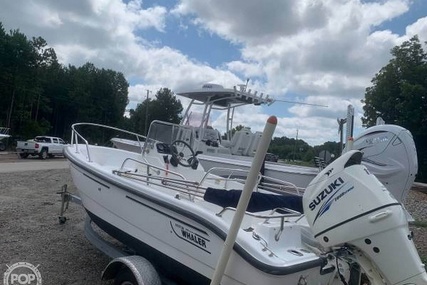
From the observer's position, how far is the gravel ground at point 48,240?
4398 millimetres

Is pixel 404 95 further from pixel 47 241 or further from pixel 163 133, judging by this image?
pixel 47 241

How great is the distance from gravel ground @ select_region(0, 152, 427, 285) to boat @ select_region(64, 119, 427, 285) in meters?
0.82

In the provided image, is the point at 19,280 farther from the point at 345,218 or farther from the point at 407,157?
the point at 407,157

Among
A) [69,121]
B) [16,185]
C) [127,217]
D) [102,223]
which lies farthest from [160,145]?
[69,121]

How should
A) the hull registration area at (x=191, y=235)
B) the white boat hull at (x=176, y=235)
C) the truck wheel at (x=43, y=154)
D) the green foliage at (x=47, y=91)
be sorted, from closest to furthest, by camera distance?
1. the white boat hull at (x=176, y=235)
2. the hull registration area at (x=191, y=235)
3. the truck wheel at (x=43, y=154)
4. the green foliage at (x=47, y=91)

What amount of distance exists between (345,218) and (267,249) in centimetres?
62

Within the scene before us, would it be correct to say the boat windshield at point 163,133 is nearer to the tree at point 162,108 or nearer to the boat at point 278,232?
the boat at point 278,232

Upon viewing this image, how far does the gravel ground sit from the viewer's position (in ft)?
14.4

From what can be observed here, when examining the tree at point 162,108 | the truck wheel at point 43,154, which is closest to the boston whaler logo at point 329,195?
→ the truck wheel at point 43,154

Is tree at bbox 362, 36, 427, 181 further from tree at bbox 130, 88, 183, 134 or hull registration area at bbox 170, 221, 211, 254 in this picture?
tree at bbox 130, 88, 183, 134

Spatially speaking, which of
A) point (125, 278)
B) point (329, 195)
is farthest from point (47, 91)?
point (329, 195)

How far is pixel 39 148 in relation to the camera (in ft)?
81.0

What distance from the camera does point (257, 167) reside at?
6.81 ft
